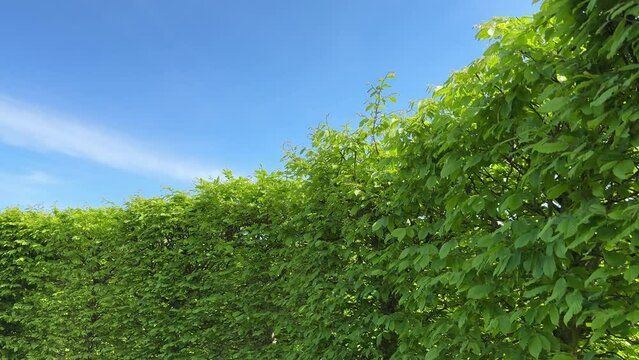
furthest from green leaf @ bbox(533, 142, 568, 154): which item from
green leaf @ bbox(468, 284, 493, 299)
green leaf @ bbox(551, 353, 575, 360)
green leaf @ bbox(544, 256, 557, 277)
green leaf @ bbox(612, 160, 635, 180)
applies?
green leaf @ bbox(551, 353, 575, 360)

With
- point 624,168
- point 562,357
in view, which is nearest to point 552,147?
point 624,168

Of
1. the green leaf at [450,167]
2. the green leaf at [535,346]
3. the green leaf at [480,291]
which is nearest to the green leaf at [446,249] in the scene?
the green leaf at [480,291]

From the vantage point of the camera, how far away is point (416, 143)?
342 centimetres

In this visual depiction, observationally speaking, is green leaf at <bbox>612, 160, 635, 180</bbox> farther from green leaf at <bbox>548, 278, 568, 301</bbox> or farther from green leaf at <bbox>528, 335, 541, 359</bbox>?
green leaf at <bbox>528, 335, 541, 359</bbox>

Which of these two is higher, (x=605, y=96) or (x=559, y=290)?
(x=605, y=96)

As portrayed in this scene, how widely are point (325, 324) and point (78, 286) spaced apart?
502cm

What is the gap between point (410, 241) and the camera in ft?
12.4

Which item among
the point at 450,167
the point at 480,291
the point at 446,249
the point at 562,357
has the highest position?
the point at 450,167

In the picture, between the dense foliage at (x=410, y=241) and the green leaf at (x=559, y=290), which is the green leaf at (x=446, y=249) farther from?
the green leaf at (x=559, y=290)

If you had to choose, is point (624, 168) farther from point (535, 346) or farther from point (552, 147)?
point (535, 346)

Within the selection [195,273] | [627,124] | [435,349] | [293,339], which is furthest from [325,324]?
[627,124]

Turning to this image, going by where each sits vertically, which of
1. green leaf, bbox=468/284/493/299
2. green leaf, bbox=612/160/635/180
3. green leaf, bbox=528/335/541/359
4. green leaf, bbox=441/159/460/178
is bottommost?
green leaf, bbox=528/335/541/359

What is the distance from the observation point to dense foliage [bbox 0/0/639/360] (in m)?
2.27

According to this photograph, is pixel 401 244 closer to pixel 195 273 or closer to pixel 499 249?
pixel 499 249
